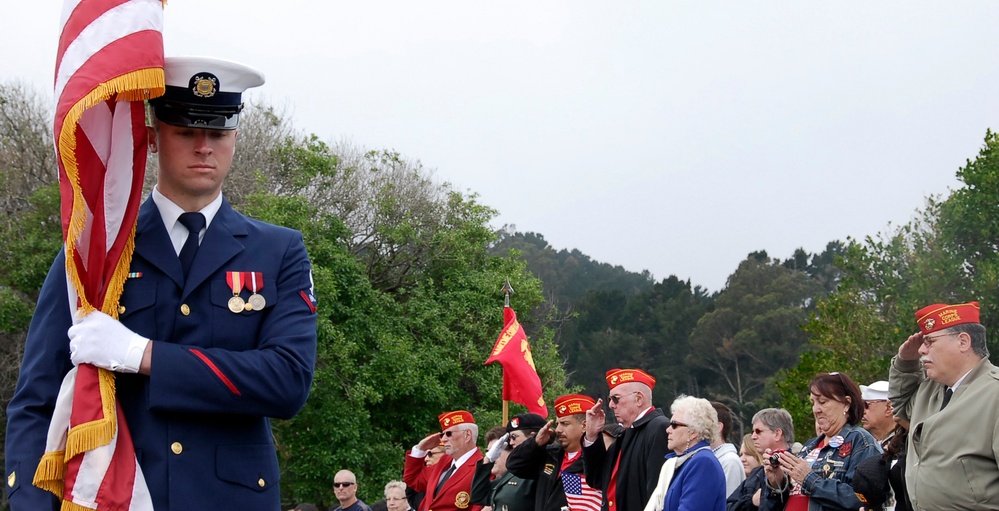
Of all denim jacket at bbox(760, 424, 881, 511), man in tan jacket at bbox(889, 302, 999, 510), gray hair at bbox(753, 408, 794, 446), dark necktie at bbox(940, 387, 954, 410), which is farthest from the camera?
gray hair at bbox(753, 408, 794, 446)

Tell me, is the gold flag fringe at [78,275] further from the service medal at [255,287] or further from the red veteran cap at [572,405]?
the red veteran cap at [572,405]

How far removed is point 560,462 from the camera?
30.8 ft

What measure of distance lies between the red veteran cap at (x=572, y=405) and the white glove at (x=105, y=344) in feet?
21.3

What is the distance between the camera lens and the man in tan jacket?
17.0 feet

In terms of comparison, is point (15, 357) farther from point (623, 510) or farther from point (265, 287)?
point (265, 287)

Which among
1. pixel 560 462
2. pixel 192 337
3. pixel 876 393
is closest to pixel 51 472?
pixel 192 337

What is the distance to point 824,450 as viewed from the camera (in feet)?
22.3

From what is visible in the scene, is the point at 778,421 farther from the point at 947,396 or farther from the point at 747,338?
the point at 747,338

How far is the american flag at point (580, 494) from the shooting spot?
8781mm

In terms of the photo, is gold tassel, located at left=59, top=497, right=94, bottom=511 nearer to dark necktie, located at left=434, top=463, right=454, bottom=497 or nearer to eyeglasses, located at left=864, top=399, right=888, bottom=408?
eyeglasses, located at left=864, top=399, right=888, bottom=408

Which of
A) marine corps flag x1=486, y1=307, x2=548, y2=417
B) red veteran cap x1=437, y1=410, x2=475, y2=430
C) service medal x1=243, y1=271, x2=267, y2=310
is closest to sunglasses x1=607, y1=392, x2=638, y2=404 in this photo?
red veteran cap x1=437, y1=410, x2=475, y2=430

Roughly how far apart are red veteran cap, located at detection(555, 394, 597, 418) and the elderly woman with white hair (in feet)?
5.35

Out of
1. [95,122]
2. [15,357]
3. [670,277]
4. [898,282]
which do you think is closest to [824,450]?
[95,122]

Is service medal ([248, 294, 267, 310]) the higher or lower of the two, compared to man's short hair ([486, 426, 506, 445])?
higher
